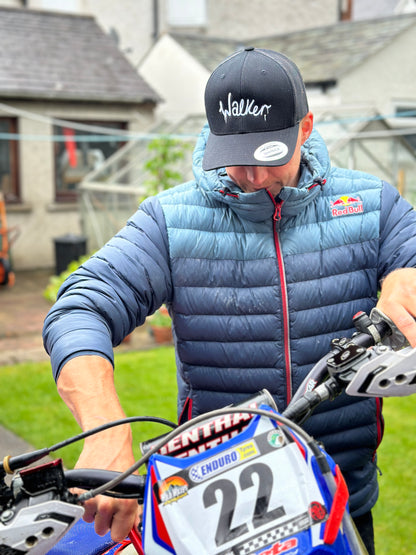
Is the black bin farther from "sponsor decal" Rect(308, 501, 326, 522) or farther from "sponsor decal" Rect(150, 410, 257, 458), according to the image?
"sponsor decal" Rect(308, 501, 326, 522)

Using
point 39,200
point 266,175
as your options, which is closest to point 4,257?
point 39,200

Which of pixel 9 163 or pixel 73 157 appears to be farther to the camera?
pixel 73 157

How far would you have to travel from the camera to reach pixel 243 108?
1811mm

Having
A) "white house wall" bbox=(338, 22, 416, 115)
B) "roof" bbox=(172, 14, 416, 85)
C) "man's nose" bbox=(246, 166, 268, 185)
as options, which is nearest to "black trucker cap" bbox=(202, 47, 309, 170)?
"man's nose" bbox=(246, 166, 268, 185)

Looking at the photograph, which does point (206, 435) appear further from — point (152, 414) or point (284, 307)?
point (152, 414)

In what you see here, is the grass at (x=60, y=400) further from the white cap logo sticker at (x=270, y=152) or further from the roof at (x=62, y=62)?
the roof at (x=62, y=62)

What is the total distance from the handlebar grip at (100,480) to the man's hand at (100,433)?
1.1 inches

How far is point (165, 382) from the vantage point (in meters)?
6.82

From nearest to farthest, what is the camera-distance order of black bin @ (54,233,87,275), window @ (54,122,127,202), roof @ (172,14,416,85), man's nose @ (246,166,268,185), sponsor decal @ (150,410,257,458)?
sponsor decal @ (150,410,257,458) < man's nose @ (246,166,268,185) < black bin @ (54,233,87,275) < roof @ (172,14,416,85) < window @ (54,122,127,202)

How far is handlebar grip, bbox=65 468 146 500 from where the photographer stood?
130 centimetres

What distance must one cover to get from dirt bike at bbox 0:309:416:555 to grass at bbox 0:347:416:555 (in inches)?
121

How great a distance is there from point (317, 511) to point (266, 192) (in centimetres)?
93

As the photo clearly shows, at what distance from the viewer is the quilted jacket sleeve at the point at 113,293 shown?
1618 millimetres

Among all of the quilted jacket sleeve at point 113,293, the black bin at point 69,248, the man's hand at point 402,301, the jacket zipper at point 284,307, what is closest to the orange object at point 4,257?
the black bin at point 69,248
